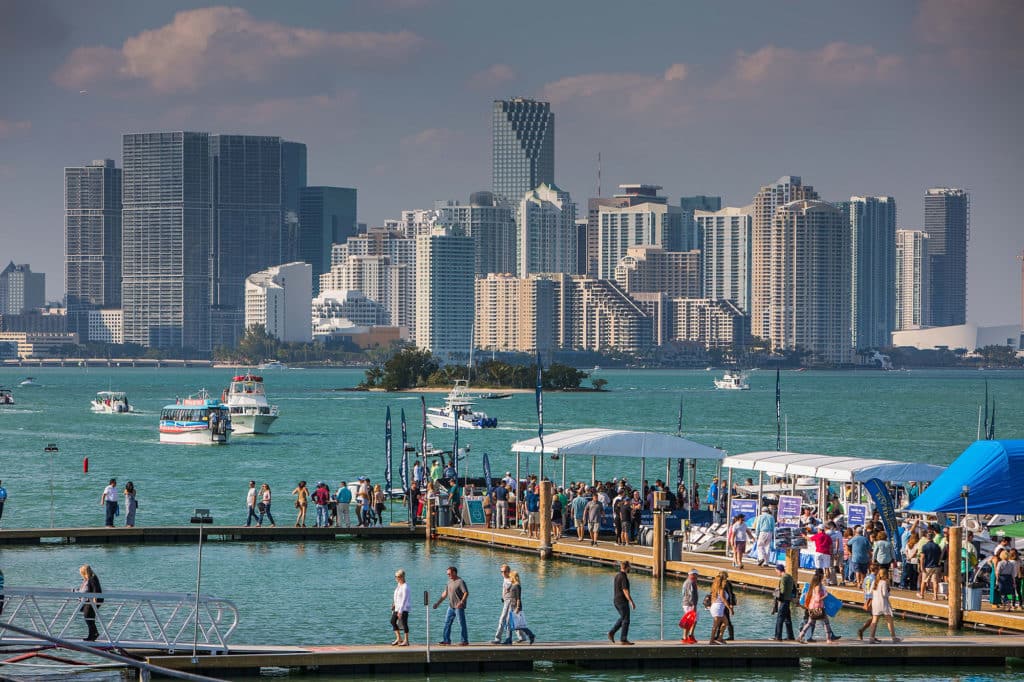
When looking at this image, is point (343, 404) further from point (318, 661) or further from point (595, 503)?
point (318, 661)

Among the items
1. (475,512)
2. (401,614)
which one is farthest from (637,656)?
(475,512)

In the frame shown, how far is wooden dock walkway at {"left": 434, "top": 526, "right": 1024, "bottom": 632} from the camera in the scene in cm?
3003

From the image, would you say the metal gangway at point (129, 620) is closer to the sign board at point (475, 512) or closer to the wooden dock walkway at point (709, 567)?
the wooden dock walkway at point (709, 567)

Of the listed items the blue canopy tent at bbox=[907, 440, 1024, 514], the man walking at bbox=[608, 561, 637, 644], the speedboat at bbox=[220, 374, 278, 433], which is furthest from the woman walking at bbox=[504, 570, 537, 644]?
the speedboat at bbox=[220, 374, 278, 433]

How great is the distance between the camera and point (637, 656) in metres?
27.6

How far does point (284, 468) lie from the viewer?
271 feet

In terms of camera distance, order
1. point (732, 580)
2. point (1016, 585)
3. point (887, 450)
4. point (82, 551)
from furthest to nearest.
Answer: point (887, 450) < point (82, 551) < point (732, 580) < point (1016, 585)

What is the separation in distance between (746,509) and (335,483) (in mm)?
37706

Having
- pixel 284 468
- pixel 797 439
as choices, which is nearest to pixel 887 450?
pixel 797 439

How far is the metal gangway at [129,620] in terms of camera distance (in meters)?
25.9

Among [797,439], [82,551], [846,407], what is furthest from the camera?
[846,407]

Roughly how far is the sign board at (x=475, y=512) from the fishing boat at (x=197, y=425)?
2195 inches

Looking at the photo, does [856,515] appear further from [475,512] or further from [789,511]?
[475,512]

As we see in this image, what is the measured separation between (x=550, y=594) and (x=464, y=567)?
4.29 m
